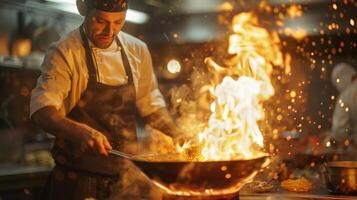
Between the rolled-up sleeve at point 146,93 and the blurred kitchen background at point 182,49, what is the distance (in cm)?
99

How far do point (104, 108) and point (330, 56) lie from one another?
18.2ft

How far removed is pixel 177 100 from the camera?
4.57 m

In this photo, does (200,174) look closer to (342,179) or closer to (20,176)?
(342,179)

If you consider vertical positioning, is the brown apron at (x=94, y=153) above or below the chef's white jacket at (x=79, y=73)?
below

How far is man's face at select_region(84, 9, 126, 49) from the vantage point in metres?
3.12

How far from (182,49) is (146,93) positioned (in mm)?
4058

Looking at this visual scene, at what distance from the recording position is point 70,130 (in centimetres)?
274

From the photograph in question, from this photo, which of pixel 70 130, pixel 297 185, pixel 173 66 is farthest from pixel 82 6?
pixel 173 66

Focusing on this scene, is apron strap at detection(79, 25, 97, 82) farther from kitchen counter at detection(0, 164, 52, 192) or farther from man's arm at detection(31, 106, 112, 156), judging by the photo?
kitchen counter at detection(0, 164, 52, 192)

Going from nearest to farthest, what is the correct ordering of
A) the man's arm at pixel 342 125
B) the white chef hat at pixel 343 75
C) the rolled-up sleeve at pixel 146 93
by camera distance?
1. the rolled-up sleeve at pixel 146 93
2. the man's arm at pixel 342 125
3. the white chef hat at pixel 343 75

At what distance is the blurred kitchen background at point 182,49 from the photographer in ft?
17.8

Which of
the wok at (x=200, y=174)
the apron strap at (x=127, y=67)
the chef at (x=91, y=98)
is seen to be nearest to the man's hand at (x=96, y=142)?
the wok at (x=200, y=174)

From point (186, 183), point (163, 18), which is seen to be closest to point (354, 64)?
point (163, 18)

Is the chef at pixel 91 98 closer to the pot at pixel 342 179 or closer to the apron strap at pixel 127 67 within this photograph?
the apron strap at pixel 127 67
